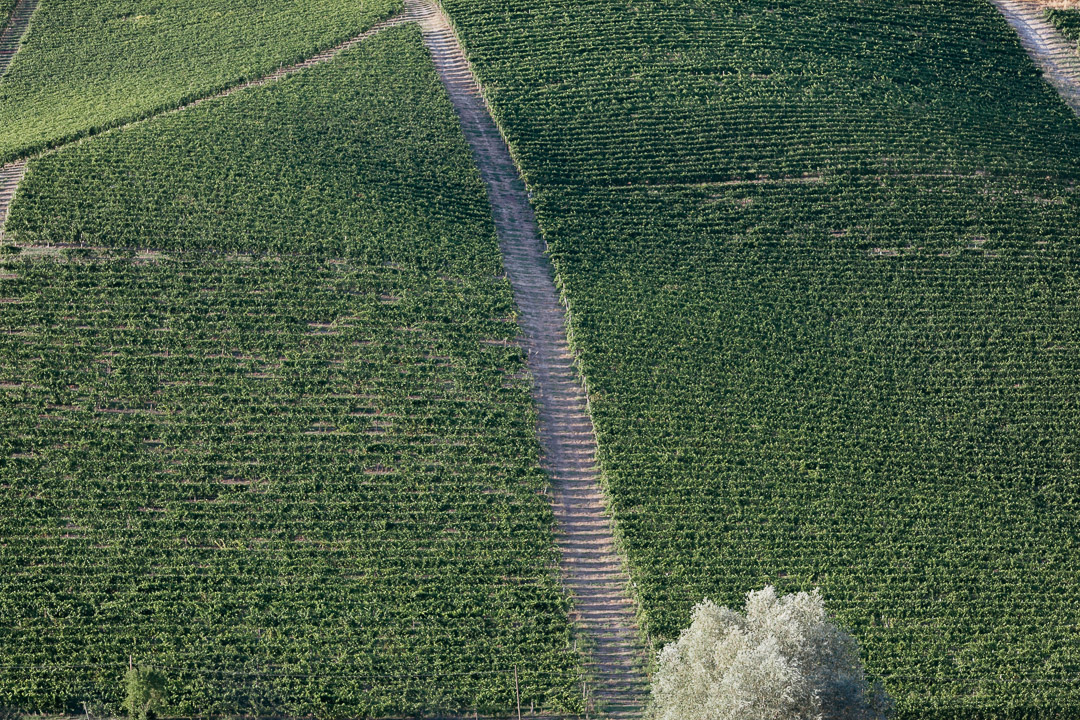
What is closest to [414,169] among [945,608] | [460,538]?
[460,538]

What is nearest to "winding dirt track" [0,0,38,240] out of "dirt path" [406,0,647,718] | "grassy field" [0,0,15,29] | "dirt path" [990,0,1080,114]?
"grassy field" [0,0,15,29]

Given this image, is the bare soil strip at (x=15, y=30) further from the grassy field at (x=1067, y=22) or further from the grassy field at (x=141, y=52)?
the grassy field at (x=1067, y=22)

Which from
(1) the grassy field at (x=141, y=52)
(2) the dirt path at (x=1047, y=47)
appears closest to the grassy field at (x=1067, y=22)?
(2) the dirt path at (x=1047, y=47)

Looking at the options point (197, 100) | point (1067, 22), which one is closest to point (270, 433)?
point (197, 100)

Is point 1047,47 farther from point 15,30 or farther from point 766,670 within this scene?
point 15,30

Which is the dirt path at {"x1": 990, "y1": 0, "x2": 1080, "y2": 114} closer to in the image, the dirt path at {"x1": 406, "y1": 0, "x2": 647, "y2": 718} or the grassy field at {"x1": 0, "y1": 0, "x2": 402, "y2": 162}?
the dirt path at {"x1": 406, "y1": 0, "x2": 647, "y2": 718}

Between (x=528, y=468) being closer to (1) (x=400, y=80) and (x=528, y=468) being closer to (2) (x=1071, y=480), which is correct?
(2) (x=1071, y=480)

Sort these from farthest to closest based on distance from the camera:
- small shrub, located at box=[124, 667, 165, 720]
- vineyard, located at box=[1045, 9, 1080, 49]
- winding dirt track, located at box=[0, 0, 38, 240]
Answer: vineyard, located at box=[1045, 9, 1080, 49], winding dirt track, located at box=[0, 0, 38, 240], small shrub, located at box=[124, 667, 165, 720]
